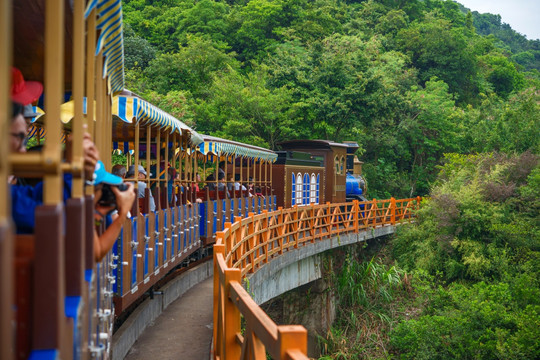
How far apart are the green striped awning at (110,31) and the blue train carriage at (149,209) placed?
5.11 ft

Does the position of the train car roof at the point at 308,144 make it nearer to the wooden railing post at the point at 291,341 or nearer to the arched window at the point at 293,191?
the arched window at the point at 293,191

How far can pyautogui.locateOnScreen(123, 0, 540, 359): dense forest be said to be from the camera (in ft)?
53.9

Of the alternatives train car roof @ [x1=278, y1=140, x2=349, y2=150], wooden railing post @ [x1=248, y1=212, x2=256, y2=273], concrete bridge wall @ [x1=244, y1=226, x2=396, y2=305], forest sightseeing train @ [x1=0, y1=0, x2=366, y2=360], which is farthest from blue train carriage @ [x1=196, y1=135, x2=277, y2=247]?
train car roof @ [x1=278, y1=140, x2=349, y2=150]

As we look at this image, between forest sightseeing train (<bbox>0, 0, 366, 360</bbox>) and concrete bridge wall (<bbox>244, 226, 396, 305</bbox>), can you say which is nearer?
forest sightseeing train (<bbox>0, 0, 366, 360</bbox>)

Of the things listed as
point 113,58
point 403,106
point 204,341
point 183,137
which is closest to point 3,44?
point 113,58

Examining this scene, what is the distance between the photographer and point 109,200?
11.0ft

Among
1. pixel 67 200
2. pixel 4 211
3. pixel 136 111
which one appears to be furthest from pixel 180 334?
pixel 4 211

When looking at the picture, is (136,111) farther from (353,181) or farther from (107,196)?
(353,181)

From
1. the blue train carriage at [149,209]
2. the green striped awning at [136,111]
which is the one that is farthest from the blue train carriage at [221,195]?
the green striped awning at [136,111]

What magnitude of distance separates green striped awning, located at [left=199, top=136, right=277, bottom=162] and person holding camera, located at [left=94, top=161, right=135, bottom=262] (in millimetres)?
9971

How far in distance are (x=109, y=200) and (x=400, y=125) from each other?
35.0m

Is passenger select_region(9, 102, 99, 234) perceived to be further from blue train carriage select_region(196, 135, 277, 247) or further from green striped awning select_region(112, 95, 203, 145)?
blue train carriage select_region(196, 135, 277, 247)

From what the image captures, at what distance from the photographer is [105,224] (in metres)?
3.98

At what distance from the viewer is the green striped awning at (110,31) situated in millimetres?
3434
